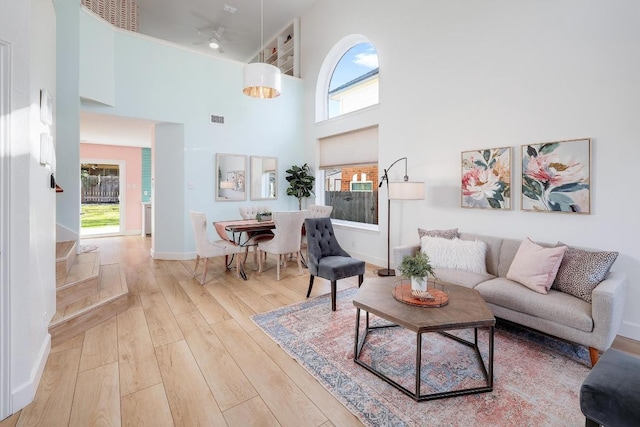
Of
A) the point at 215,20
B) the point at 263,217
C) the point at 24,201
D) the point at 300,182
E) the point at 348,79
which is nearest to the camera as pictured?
the point at 24,201

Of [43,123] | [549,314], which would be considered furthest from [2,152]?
[549,314]

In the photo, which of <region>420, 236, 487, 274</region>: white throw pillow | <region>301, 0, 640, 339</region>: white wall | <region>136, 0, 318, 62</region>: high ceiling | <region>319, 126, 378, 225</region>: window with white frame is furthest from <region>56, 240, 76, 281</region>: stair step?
<region>136, 0, 318, 62</region>: high ceiling

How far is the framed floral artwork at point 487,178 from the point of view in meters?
3.45

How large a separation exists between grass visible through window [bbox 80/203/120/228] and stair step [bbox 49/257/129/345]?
591cm

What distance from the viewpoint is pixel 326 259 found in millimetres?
3568

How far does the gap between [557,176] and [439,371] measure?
2334 mm

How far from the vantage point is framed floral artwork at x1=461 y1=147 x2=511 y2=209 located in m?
3.45

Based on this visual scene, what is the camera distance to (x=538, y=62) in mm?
3172

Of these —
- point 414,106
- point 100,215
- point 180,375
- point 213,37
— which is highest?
point 213,37

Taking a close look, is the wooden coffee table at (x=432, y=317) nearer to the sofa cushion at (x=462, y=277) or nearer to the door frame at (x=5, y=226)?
the sofa cushion at (x=462, y=277)

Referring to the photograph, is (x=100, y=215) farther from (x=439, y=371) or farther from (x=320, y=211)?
(x=439, y=371)

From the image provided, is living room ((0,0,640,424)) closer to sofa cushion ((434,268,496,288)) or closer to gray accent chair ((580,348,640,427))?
sofa cushion ((434,268,496,288))

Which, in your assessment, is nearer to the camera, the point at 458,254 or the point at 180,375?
the point at 180,375

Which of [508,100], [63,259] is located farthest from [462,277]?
[63,259]
